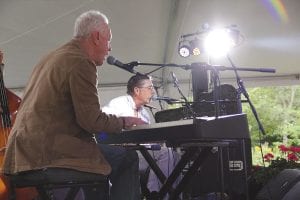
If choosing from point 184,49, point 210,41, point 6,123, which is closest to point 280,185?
point 210,41

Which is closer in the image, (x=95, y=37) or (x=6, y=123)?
(x=95, y=37)

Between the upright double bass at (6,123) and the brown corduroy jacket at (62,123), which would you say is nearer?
the brown corduroy jacket at (62,123)

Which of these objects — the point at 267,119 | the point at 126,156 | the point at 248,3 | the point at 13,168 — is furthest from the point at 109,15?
the point at 267,119

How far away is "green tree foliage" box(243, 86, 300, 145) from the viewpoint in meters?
11.5

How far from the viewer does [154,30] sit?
4629 millimetres

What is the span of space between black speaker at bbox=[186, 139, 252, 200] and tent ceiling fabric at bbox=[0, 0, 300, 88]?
1533 millimetres

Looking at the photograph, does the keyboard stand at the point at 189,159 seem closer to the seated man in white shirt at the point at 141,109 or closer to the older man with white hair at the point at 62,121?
the older man with white hair at the point at 62,121

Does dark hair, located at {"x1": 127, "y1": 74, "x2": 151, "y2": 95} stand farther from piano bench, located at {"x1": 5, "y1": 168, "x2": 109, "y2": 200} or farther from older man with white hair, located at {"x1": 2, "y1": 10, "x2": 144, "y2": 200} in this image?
piano bench, located at {"x1": 5, "y1": 168, "x2": 109, "y2": 200}

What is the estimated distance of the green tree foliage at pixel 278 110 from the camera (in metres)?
11.5

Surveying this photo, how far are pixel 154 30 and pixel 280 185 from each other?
2.44m

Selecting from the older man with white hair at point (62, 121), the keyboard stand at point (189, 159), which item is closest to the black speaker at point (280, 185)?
the keyboard stand at point (189, 159)

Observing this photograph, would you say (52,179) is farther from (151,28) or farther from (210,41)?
(151,28)

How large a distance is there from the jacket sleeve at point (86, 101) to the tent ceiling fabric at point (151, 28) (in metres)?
2.27

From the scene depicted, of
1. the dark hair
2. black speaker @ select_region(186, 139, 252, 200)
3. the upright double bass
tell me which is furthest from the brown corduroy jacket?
the dark hair
